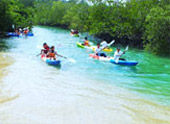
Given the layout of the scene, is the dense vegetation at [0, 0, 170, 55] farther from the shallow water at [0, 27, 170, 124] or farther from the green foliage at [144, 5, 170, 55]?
the shallow water at [0, 27, 170, 124]

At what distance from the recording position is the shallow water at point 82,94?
22.5 feet

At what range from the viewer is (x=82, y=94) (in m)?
8.92

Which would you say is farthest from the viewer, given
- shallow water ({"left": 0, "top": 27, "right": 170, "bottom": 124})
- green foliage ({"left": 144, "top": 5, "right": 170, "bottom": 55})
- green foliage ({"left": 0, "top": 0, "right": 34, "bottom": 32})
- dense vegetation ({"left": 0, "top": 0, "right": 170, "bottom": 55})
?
green foliage ({"left": 0, "top": 0, "right": 34, "bottom": 32})

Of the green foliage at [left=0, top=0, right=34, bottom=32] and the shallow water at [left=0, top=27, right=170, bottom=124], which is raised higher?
the green foliage at [left=0, top=0, right=34, bottom=32]

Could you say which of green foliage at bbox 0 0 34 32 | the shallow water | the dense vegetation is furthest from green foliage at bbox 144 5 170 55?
green foliage at bbox 0 0 34 32

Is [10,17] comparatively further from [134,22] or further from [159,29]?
[159,29]

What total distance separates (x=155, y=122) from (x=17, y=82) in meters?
5.83

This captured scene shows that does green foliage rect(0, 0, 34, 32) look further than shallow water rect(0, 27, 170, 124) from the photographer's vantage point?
Yes

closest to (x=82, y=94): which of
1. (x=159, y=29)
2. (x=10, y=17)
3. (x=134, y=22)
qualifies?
(x=159, y=29)

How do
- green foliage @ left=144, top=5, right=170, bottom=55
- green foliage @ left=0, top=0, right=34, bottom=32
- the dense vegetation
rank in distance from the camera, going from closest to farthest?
green foliage @ left=144, top=5, right=170, bottom=55
the dense vegetation
green foliage @ left=0, top=0, right=34, bottom=32

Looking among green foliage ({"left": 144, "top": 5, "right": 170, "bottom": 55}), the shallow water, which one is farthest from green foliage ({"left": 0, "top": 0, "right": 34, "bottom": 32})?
green foliage ({"left": 144, "top": 5, "right": 170, "bottom": 55})

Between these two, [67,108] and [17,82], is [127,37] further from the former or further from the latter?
[67,108]

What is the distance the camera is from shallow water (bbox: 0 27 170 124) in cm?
685

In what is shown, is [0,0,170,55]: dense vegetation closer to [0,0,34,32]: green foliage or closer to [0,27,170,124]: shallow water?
[0,0,34,32]: green foliage
